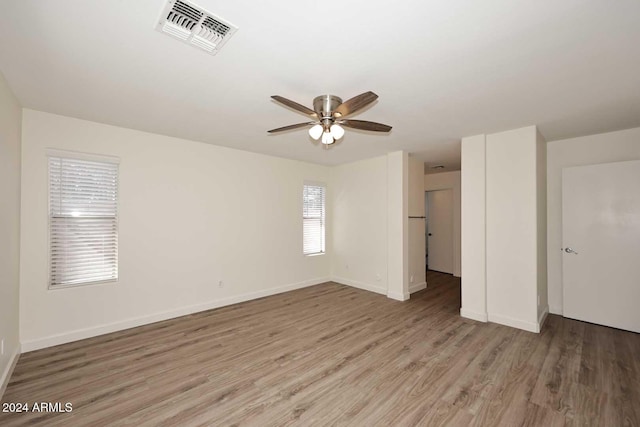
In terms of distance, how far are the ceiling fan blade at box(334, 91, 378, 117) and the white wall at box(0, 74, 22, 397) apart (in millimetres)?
2750

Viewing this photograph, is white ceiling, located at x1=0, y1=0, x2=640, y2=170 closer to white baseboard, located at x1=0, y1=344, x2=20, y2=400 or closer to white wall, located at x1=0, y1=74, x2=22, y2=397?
white wall, located at x1=0, y1=74, x2=22, y2=397

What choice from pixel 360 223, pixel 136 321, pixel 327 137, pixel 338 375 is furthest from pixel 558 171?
pixel 136 321

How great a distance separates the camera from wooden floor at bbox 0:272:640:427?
1.96 meters

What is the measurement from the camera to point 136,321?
11.5 ft

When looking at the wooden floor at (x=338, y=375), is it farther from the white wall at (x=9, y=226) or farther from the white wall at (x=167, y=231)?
the white wall at (x=167, y=231)

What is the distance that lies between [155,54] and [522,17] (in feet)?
7.63

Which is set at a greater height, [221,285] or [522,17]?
[522,17]

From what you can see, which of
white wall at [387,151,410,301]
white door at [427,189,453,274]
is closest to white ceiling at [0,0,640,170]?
white wall at [387,151,410,301]

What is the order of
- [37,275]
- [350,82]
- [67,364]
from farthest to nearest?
[37,275]
[67,364]
[350,82]

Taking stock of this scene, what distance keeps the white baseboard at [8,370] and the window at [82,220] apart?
→ 68cm

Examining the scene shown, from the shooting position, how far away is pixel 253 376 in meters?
2.44

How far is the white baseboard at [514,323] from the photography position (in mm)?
3357

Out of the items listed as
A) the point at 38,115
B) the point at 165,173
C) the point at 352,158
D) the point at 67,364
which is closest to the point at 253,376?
the point at 67,364

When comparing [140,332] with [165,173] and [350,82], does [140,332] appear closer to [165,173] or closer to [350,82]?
[165,173]
